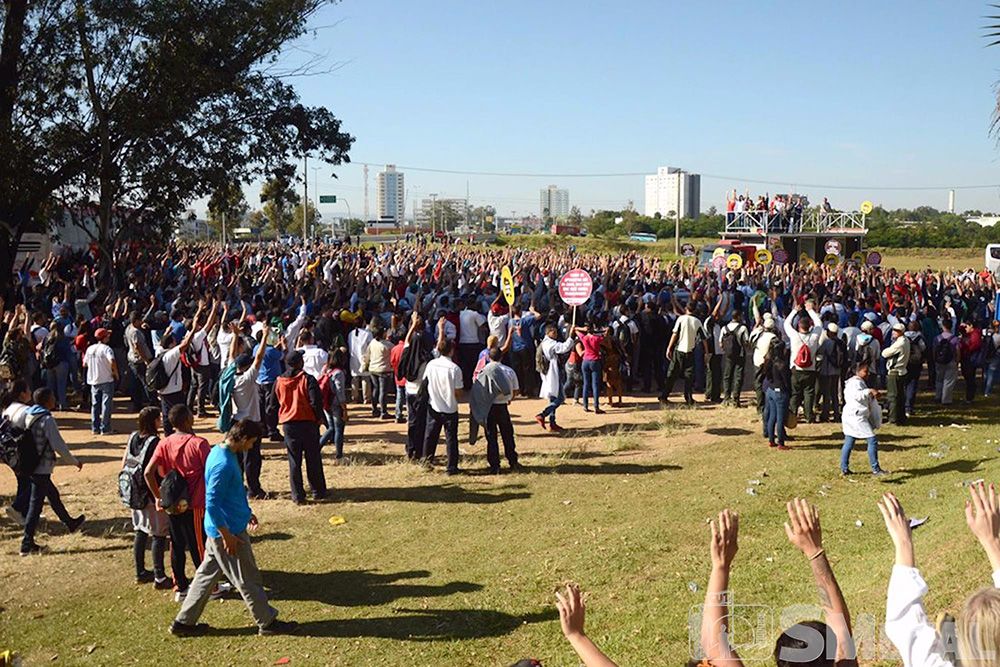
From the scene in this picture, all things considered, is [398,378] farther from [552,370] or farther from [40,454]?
[40,454]

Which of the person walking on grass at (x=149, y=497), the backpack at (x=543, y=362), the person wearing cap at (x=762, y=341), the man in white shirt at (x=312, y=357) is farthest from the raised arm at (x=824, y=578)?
the backpack at (x=543, y=362)

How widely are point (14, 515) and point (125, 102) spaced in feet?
48.3

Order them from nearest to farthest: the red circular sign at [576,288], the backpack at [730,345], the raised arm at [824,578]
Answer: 1. the raised arm at [824,578]
2. the backpack at [730,345]
3. the red circular sign at [576,288]

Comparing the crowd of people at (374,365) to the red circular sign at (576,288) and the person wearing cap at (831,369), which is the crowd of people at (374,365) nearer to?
the person wearing cap at (831,369)

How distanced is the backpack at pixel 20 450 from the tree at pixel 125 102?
535 inches

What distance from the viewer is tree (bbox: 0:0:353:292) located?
2111 cm

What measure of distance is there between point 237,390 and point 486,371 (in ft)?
9.85

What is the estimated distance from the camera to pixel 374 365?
14.3 meters

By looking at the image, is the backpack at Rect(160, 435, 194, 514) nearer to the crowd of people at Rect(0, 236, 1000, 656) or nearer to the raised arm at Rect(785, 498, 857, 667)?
the crowd of people at Rect(0, 236, 1000, 656)

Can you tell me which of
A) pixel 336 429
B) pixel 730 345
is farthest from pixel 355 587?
pixel 730 345

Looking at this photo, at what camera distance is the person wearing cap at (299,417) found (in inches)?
375

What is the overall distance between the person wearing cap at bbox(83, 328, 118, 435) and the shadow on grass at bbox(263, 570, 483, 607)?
6.10 m

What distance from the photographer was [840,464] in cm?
1138

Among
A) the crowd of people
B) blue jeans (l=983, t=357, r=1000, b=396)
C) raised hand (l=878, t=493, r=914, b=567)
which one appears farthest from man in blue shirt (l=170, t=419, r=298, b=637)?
blue jeans (l=983, t=357, r=1000, b=396)
